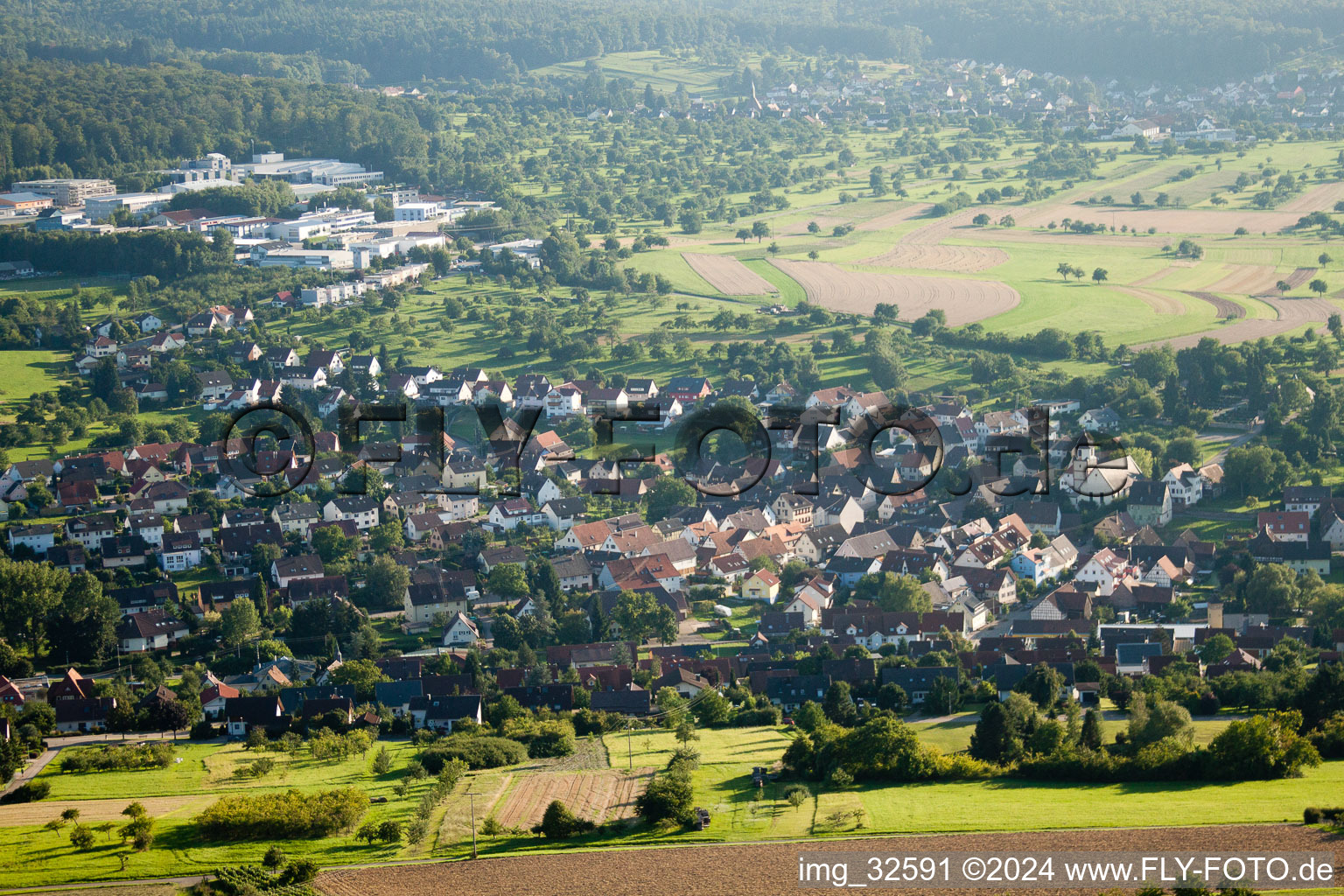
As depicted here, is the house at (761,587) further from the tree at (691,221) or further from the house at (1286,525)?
the tree at (691,221)

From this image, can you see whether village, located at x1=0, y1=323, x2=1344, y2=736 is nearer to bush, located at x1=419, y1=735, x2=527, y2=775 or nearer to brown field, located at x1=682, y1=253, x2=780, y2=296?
bush, located at x1=419, y1=735, x2=527, y2=775

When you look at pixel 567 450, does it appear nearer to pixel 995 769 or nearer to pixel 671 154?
pixel 995 769

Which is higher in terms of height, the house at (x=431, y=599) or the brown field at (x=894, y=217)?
the brown field at (x=894, y=217)

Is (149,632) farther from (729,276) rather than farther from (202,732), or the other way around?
(729,276)

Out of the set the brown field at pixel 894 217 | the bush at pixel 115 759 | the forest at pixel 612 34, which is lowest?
the bush at pixel 115 759

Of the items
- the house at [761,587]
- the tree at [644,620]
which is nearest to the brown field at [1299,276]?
the house at [761,587]
